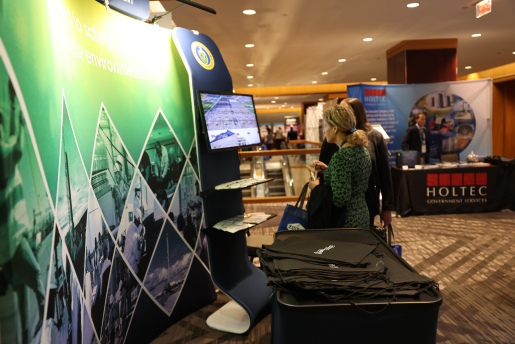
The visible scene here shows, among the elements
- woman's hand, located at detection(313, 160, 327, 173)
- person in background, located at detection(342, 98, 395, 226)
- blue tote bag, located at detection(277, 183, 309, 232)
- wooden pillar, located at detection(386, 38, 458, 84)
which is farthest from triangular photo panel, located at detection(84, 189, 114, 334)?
wooden pillar, located at detection(386, 38, 458, 84)

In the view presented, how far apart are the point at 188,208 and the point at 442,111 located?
6.05 m

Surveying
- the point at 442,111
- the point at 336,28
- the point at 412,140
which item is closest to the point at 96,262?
the point at 336,28

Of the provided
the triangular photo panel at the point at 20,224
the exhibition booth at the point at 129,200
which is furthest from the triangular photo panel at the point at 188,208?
the triangular photo panel at the point at 20,224

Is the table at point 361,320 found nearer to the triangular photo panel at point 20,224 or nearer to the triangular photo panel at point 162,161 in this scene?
the triangular photo panel at point 20,224

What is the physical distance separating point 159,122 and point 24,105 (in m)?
1.36

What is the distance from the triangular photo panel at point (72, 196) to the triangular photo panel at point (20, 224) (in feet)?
0.62

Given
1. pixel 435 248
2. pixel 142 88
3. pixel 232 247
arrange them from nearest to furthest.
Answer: pixel 142 88, pixel 232 247, pixel 435 248

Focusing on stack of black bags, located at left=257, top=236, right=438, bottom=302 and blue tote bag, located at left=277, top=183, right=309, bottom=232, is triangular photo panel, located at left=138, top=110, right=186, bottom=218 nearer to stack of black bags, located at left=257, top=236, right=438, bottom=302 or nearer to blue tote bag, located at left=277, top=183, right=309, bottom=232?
blue tote bag, located at left=277, top=183, right=309, bottom=232

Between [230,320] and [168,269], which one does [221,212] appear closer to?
[168,269]

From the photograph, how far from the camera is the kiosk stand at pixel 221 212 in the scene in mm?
2500

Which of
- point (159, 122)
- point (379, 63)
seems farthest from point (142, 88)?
point (379, 63)

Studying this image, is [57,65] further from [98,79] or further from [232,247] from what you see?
[232,247]

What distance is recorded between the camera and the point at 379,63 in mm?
10164

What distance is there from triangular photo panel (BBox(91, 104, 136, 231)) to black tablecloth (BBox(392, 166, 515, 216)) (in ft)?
15.5
